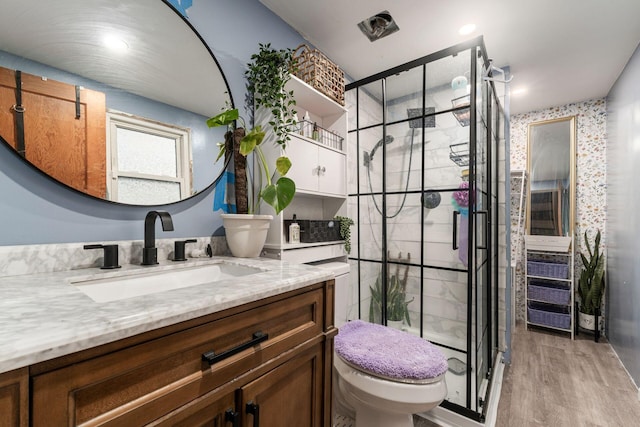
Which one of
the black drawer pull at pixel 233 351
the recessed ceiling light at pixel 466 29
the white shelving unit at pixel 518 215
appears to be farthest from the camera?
the white shelving unit at pixel 518 215

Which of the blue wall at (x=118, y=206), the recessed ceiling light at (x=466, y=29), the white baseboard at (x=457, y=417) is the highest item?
the recessed ceiling light at (x=466, y=29)

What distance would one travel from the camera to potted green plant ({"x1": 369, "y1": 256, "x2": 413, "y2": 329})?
1.84 m

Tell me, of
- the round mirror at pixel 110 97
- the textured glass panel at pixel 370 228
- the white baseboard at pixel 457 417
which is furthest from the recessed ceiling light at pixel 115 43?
the white baseboard at pixel 457 417

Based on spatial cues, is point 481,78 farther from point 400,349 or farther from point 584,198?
point 584,198

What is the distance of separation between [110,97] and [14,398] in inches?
40.0

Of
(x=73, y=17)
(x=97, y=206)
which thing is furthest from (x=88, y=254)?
(x=73, y=17)

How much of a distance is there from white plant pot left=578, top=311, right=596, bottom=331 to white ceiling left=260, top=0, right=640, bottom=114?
7.74 feet

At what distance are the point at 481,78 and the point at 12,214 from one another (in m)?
2.22

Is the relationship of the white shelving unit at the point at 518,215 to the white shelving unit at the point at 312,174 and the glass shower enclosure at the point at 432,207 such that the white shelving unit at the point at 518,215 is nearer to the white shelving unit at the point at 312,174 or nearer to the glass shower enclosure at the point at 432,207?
the glass shower enclosure at the point at 432,207

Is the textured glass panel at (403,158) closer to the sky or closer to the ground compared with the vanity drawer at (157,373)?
closer to the sky

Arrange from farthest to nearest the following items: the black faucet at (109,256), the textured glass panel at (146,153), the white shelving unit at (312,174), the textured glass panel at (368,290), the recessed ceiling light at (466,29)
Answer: the textured glass panel at (368,290), the recessed ceiling light at (466,29), the white shelving unit at (312,174), the textured glass panel at (146,153), the black faucet at (109,256)

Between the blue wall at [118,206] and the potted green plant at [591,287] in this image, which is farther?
the potted green plant at [591,287]

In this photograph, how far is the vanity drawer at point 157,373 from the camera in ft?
1.38

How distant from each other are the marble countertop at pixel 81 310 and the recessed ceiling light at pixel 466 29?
2.00m
